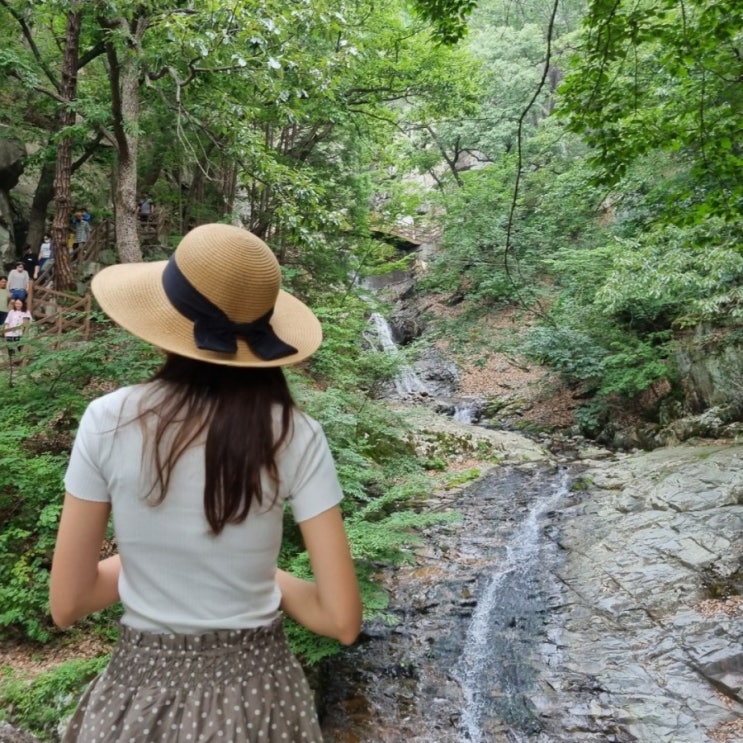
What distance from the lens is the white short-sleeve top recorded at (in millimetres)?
1085

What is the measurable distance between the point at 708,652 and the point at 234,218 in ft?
31.4

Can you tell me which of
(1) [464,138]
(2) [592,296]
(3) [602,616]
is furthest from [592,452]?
(1) [464,138]

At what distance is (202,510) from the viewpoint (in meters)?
1.10

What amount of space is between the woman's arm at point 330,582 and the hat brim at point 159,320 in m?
0.34

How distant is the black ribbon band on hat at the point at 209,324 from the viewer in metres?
1.12

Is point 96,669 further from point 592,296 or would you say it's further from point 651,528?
point 592,296

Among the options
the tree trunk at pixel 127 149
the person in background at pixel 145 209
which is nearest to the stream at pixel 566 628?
the tree trunk at pixel 127 149

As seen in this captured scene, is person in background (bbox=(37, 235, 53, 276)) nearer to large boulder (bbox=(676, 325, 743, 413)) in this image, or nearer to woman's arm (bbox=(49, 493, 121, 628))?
woman's arm (bbox=(49, 493, 121, 628))

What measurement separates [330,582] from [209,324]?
579mm

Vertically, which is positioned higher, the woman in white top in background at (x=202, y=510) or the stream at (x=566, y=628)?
the woman in white top in background at (x=202, y=510)

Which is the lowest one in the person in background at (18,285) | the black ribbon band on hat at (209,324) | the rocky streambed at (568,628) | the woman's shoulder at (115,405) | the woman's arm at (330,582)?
the rocky streambed at (568,628)

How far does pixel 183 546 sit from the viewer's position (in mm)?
1111

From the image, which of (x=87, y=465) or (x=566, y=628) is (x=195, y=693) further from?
(x=566, y=628)

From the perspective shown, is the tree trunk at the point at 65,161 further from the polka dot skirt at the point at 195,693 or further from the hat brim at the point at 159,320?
the polka dot skirt at the point at 195,693
